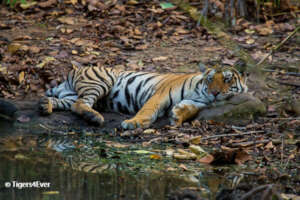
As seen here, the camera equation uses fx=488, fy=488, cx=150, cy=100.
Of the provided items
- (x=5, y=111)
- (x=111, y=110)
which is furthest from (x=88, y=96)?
(x=5, y=111)

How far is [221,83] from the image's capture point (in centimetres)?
543

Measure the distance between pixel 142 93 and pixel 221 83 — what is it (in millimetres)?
1268

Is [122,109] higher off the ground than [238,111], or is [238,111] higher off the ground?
[238,111]

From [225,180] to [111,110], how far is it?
3444 mm

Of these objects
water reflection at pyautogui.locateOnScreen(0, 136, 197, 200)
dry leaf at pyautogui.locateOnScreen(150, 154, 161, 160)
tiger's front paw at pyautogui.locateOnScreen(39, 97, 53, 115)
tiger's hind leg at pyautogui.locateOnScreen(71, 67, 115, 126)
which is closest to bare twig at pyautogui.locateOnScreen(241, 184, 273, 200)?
water reflection at pyautogui.locateOnScreen(0, 136, 197, 200)

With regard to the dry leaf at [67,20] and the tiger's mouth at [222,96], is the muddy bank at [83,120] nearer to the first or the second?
the tiger's mouth at [222,96]

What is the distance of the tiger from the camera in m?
5.40

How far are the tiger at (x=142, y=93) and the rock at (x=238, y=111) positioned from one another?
0.45ft

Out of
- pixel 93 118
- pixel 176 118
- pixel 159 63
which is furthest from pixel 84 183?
pixel 159 63

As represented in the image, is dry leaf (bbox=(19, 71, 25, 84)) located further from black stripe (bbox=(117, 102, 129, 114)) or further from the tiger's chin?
the tiger's chin

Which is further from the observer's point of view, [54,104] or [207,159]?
[54,104]

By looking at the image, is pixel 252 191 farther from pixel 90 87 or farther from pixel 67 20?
pixel 67 20

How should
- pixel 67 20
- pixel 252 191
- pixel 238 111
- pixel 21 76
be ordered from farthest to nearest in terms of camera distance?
pixel 67 20
pixel 21 76
pixel 238 111
pixel 252 191

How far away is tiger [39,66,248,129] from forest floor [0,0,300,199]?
0.63ft
